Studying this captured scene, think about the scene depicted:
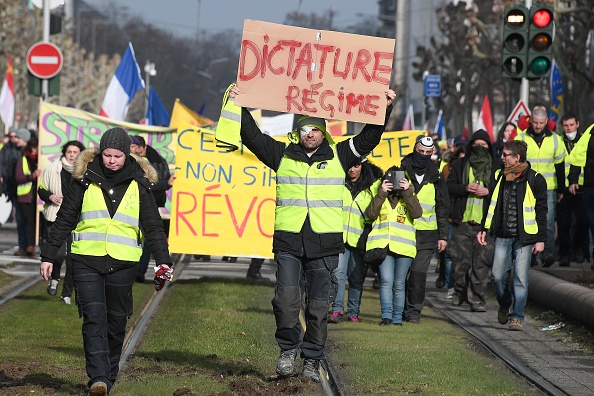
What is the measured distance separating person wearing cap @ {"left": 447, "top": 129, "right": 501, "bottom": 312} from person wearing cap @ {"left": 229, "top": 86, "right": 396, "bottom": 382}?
5526mm

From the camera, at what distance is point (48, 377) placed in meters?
9.19

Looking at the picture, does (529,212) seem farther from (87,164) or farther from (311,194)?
(87,164)

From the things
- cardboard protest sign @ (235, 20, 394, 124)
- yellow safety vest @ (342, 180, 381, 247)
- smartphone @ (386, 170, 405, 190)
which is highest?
cardboard protest sign @ (235, 20, 394, 124)

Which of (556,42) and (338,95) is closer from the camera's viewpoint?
(338,95)

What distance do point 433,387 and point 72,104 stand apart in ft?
293

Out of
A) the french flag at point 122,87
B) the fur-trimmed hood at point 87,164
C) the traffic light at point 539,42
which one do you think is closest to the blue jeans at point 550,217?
the traffic light at point 539,42

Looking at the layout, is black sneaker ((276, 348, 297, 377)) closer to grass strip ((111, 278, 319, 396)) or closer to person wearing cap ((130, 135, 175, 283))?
grass strip ((111, 278, 319, 396))

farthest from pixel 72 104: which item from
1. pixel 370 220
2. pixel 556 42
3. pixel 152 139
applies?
pixel 370 220

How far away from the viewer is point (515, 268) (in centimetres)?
1275

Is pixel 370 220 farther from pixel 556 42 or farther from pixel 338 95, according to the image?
pixel 556 42

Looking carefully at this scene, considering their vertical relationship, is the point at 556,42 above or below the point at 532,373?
above

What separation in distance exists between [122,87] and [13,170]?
483cm

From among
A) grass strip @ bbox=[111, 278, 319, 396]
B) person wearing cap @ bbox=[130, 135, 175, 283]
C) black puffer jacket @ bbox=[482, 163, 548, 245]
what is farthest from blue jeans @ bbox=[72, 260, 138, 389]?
person wearing cap @ bbox=[130, 135, 175, 283]

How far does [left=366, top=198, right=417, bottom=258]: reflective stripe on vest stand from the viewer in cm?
1298
